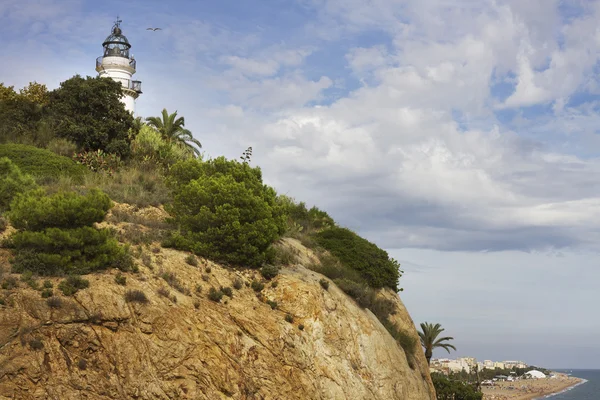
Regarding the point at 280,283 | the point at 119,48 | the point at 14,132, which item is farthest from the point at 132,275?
the point at 119,48

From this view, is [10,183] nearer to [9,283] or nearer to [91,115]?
[9,283]

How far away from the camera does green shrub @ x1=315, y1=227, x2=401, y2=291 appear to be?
108ft

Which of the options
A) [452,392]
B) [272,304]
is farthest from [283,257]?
[452,392]

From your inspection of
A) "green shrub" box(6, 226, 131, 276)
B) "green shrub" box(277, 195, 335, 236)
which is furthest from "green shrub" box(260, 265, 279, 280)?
"green shrub" box(277, 195, 335, 236)

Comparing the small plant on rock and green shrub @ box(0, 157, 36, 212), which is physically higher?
green shrub @ box(0, 157, 36, 212)

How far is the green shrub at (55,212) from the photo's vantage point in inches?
737

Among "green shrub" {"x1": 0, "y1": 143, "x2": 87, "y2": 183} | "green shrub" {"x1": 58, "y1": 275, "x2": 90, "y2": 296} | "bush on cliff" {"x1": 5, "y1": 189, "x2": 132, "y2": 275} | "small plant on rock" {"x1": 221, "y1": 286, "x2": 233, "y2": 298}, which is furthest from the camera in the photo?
"green shrub" {"x1": 0, "y1": 143, "x2": 87, "y2": 183}

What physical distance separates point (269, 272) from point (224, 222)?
2774 millimetres

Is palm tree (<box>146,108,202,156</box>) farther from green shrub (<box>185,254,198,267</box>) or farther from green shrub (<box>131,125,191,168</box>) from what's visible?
green shrub (<box>185,254,198,267</box>)

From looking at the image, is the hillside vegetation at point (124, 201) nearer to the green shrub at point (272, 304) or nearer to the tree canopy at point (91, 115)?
the tree canopy at point (91, 115)

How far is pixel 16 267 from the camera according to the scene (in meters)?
18.0

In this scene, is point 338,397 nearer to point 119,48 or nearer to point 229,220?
point 229,220

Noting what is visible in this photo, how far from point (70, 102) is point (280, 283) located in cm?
2212

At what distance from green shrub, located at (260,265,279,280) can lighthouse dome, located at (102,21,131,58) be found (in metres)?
35.5
